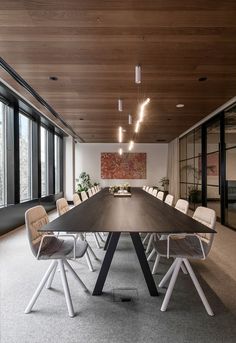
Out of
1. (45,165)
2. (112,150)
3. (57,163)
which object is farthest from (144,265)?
(112,150)

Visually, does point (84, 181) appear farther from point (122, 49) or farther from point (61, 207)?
point (122, 49)

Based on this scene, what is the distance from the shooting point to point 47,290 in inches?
93.0

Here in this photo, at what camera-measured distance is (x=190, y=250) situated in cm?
212

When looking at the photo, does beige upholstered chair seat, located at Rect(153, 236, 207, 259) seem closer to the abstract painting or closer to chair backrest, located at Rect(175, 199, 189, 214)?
chair backrest, located at Rect(175, 199, 189, 214)

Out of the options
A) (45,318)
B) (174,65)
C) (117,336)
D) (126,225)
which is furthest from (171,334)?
(174,65)

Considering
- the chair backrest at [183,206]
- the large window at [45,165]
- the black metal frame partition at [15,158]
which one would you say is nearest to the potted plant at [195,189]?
the chair backrest at [183,206]

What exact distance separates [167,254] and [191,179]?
611 centimetres

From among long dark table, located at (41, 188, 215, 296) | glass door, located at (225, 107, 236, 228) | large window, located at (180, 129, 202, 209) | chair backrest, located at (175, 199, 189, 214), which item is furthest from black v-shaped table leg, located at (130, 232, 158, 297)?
large window, located at (180, 129, 202, 209)

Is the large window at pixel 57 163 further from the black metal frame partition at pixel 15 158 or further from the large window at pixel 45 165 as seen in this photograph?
the black metal frame partition at pixel 15 158

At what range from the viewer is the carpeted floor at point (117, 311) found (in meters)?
1.69

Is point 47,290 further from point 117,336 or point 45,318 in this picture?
point 117,336

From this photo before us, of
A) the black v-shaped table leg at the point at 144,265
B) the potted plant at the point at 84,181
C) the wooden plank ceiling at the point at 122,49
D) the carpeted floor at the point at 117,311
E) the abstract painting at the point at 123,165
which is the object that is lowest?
the carpeted floor at the point at 117,311

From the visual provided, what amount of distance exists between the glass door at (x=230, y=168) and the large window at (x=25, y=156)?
15.7 ft

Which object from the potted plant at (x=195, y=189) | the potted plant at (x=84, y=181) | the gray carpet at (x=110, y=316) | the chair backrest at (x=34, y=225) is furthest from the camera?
the potted plant at (x=84, y=181)
